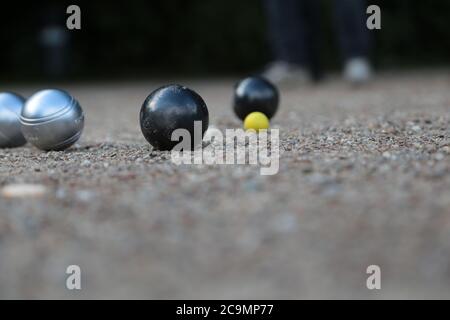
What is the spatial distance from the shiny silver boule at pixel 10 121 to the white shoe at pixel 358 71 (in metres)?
5.08

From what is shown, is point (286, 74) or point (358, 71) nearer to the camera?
point (358, 71)

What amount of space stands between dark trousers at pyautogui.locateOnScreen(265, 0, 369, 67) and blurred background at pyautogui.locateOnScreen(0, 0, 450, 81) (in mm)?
4228

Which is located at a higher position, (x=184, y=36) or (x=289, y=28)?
(x=184, y=36)

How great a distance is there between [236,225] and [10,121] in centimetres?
283

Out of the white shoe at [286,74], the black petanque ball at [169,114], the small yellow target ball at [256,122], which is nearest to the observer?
the black petanque ball at [169,114]

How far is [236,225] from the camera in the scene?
2.72 m

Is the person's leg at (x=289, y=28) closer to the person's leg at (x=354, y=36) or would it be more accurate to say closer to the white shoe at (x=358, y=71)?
the person's leg at (x=354, y=36)

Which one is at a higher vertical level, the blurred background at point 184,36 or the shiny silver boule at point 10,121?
the blurred background at point 184,36

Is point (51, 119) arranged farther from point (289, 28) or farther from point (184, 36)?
point (184, 36)

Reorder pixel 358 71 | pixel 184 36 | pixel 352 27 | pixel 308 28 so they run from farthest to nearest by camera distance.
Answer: pixel 184 36, pixel 308 28, pixel 358 71, pixel 352 27

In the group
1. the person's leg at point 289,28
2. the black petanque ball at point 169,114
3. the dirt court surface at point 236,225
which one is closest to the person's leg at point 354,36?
the person's leg at point 289,28

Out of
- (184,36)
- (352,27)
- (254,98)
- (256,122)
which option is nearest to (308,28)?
(352,27)

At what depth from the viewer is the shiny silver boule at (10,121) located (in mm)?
4930
